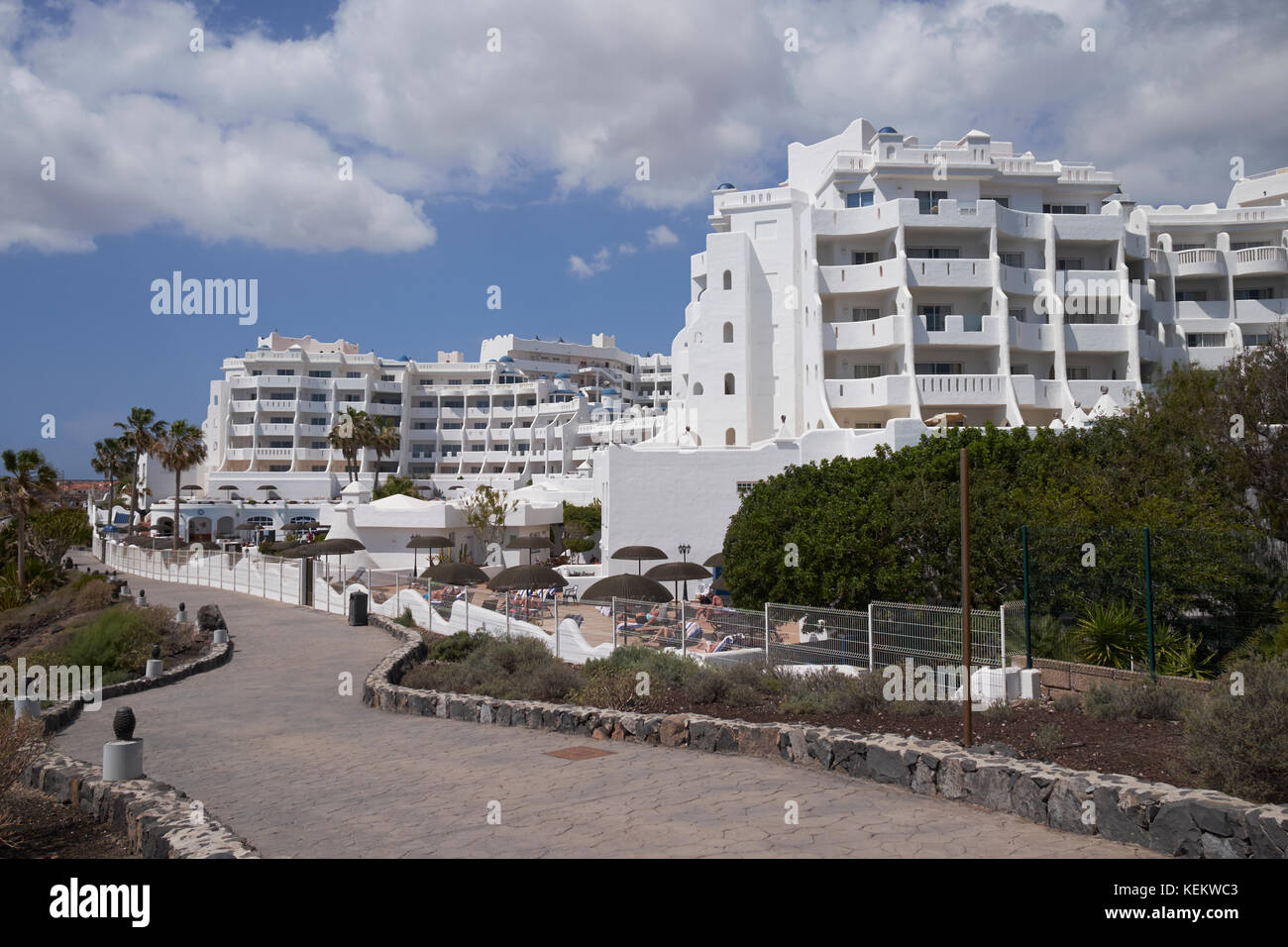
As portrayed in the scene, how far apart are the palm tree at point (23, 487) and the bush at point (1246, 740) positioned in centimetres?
4586

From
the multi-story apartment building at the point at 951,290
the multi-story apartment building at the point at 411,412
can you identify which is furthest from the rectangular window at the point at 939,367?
the multi-story apartment building at the point at 411,412

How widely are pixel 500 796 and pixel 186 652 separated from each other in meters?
16.9

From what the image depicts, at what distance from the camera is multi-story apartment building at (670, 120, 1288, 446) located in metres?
41.3

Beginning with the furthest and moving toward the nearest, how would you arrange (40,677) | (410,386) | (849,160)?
(410,386) < (849,160) < (40,677)

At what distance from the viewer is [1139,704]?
10.8 meters

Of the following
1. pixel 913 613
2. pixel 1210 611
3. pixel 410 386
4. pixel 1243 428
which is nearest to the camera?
pixel 913 613

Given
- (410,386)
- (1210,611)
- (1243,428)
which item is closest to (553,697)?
(1210,611)

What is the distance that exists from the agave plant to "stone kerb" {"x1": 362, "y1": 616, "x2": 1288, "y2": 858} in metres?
7.15

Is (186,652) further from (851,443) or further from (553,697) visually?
(851,443)

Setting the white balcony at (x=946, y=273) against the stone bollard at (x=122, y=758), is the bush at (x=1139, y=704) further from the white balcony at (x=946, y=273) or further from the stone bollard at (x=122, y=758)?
the white balcony at (x=946, y=273)

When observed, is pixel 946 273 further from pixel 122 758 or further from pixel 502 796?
pixel 122 758

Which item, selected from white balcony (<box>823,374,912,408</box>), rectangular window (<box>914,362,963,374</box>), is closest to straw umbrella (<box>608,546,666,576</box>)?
white balcony (<box>823,374,912,408</box>)

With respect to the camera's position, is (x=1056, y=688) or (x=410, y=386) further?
(x=410, y=386)
